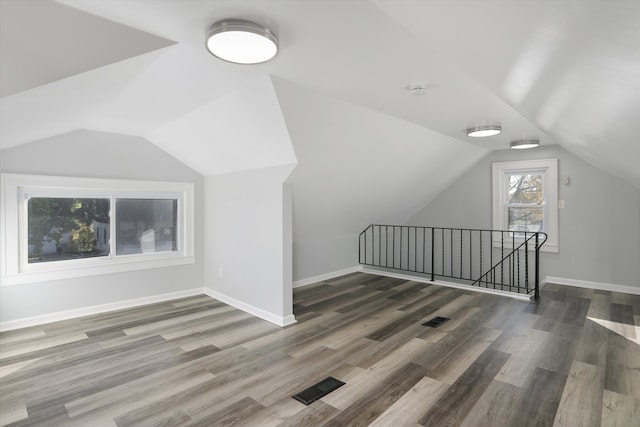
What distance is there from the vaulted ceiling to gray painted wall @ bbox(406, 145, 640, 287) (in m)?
1.61

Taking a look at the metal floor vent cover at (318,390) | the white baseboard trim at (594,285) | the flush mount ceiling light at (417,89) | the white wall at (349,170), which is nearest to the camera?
the metal floor vent cover at (318,390)

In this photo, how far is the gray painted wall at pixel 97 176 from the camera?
3.54 metres

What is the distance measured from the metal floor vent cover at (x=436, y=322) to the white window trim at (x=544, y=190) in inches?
112

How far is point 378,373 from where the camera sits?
260 cm

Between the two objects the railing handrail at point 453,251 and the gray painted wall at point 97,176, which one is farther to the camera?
the railing handrail at point 453,251

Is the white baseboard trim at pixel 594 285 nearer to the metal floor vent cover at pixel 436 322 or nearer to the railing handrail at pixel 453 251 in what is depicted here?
the railing handrail at pixel 453 251

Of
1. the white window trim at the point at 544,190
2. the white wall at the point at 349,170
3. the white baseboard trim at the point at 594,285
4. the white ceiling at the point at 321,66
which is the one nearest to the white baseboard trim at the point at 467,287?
the white wall at the point at 349,170

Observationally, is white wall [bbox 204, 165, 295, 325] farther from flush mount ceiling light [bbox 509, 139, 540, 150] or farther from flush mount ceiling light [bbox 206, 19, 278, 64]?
flush mount ceiling light [bbox 509, 139, 540, 150]

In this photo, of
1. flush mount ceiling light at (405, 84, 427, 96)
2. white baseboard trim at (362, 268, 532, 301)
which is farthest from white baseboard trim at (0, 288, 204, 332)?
flush mount ceiling light at (405, 84, 427, 96)

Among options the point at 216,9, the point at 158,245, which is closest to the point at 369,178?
the point at 158,245

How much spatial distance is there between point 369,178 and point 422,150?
81 cm

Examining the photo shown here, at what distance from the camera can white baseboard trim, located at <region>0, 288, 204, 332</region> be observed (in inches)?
138

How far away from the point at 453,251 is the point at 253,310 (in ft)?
13.9

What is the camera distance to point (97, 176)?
13.1ft
